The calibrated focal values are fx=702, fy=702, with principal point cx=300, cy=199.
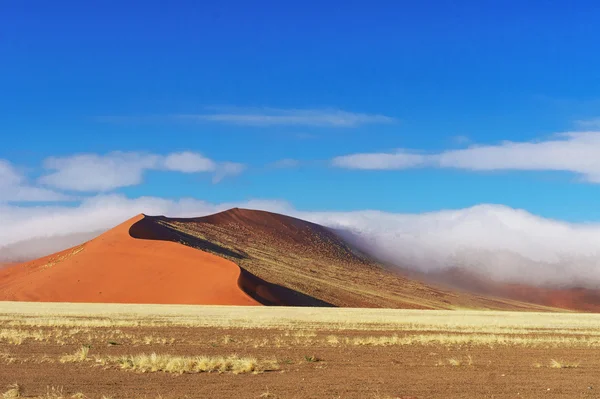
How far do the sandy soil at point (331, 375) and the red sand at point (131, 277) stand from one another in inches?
1562

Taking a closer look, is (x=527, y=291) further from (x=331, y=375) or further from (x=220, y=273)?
(x=331, y=375)

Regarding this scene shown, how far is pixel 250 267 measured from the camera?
8025 centimetres

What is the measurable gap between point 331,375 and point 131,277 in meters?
57.4

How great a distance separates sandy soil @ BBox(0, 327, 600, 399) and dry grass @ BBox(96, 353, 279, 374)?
41 centimetres

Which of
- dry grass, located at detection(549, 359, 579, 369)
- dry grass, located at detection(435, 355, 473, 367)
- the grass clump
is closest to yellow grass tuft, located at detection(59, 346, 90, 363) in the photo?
the grass clump

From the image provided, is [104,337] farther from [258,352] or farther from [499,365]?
[499,365]

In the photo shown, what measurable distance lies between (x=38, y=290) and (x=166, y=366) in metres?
56.1

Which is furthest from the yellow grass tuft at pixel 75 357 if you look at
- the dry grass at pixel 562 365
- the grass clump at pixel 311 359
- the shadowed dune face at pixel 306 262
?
the shadowed dune face at pixel 306 262

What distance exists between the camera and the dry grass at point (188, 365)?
16.5m

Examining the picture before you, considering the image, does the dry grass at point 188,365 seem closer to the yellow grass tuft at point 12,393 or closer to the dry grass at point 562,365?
the yellow grass tuft at point 12,393

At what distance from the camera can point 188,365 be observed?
1688cm

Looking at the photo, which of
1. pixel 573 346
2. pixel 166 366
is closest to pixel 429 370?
pixel 166 366

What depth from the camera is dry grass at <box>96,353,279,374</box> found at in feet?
54.3

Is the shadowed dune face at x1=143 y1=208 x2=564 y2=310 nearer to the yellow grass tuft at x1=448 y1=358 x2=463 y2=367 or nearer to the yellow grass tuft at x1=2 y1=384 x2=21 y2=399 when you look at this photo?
the yellow grass tuft at x1=448 y1=358 x2=463 y2=367
